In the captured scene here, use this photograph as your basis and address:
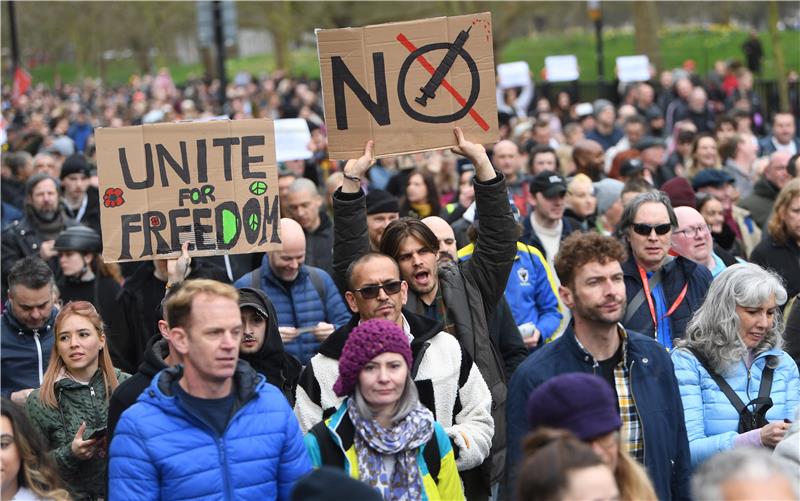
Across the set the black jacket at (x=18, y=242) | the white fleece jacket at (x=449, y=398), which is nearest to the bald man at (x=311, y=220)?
the black jacket at (x=18, y=242)

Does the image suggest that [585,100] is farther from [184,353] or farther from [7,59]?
[7,59]

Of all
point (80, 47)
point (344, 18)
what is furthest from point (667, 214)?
point (80, 47)

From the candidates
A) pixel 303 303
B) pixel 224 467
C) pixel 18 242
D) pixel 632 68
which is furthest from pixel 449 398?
pixel 632 68

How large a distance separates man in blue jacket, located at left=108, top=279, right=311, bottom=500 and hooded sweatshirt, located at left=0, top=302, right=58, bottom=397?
2.62 meters

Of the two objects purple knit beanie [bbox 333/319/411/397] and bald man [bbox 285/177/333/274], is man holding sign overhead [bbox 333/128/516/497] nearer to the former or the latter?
purple knit beanie [bbox 333/319/411/397]

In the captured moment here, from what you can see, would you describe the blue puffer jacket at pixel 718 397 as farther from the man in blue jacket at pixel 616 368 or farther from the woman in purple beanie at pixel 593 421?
the woman in purple beanie at pixel 593 421

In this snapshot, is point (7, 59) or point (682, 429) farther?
point (7, 59)

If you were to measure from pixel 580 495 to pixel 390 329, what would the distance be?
1407mm

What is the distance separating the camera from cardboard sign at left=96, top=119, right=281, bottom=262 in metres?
6.64

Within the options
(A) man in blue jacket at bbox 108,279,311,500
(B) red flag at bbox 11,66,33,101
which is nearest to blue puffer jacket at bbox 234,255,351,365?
(A) man in blue jacket at bbox 108,279,311,500

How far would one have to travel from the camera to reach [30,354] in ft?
23.6

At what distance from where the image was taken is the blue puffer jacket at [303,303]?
289 inches

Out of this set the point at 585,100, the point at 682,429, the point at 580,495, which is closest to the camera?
the point at 580,495

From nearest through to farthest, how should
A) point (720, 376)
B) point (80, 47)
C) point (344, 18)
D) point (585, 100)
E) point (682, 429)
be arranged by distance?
point (682, 429) → point (720, 376) → point (585, 100) → point (344, 18) → point (80, 47)
